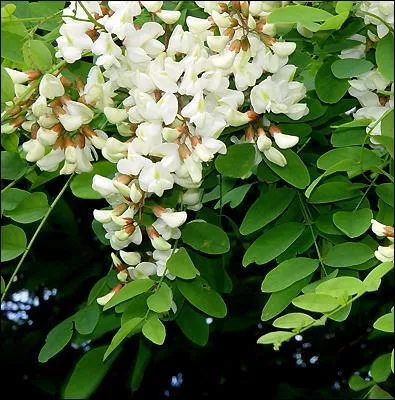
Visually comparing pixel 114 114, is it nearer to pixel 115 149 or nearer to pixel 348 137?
pixel 115 149

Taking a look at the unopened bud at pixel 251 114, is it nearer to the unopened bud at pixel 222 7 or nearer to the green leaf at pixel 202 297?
the unopened bud at pixel 222 7

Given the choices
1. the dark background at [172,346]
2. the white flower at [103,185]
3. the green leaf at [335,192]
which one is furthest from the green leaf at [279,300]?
the dark background at [172,346]

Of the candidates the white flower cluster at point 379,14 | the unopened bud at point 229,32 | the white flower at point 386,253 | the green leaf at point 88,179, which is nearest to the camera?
the white flower at point 386,253

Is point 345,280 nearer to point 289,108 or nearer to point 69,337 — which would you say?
point 289,108

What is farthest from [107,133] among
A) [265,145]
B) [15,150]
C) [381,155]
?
[381,155]

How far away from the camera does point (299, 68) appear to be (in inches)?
45.8

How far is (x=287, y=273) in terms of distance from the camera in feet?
3.56

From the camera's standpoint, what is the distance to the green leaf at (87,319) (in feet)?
4.04

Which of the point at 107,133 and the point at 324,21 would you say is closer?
the point at 324,21

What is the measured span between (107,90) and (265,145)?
0.61ft

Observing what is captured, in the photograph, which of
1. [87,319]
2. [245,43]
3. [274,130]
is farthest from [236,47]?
[87,319]

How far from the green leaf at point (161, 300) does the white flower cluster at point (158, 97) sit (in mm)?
49

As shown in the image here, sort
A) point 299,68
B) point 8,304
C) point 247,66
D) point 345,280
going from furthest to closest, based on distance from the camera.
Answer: point 8,304, point 299,68, point 247,66, point 345,280

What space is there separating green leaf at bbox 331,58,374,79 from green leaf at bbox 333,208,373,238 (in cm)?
15
